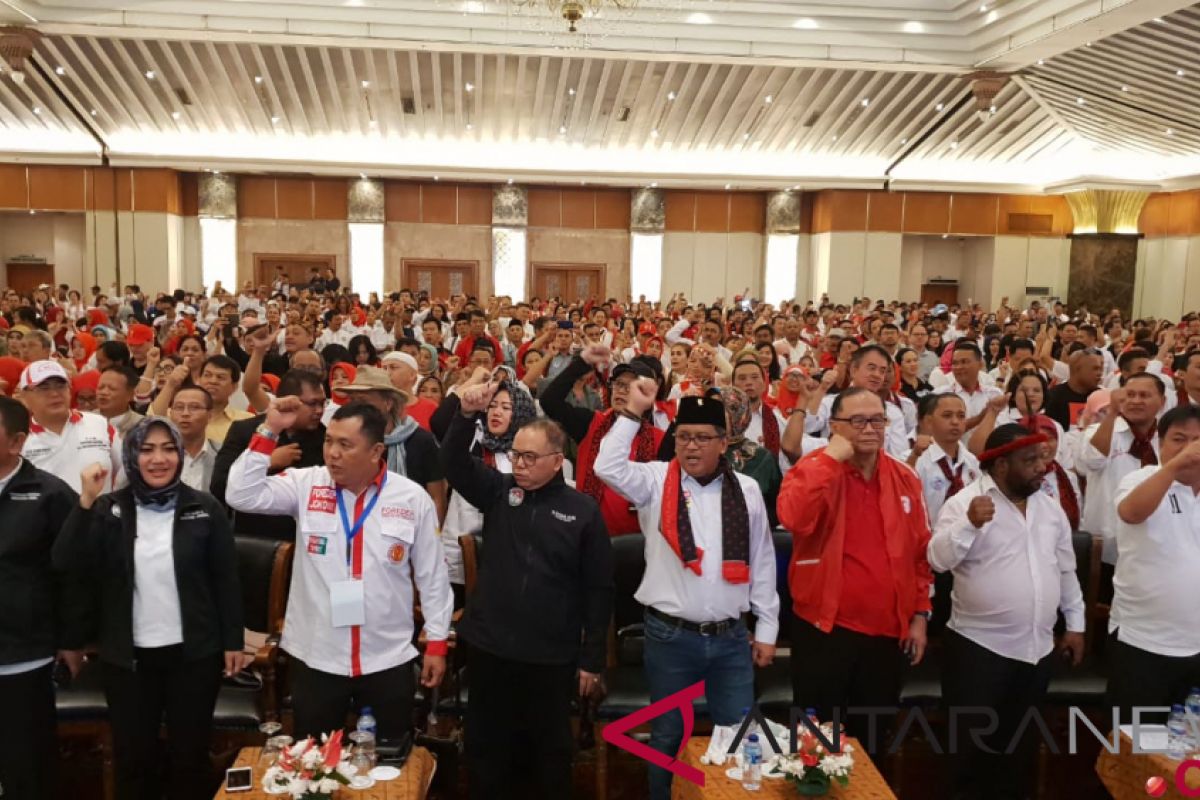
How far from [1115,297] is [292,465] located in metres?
21.3

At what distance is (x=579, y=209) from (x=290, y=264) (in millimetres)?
6359

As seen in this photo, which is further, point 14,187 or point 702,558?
point 14,187

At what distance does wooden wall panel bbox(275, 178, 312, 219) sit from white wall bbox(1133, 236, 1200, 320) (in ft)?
59.6

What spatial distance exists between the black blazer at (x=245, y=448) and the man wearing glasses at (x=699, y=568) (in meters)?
1.30

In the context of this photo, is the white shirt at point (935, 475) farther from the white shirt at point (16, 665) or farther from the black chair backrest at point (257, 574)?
the white shirt at point (16, 665)

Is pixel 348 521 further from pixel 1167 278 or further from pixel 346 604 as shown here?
pixel 1167 278

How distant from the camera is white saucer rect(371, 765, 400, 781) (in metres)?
2.68

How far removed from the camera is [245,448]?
3631mm

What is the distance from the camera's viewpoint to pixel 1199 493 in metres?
3.26

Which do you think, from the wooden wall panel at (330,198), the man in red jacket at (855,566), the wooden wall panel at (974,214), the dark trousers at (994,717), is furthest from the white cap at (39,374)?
the wooden wall panel at (974,214)

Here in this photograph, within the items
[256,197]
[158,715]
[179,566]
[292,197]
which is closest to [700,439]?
[179,566]

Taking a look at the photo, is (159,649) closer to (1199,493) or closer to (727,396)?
(727,396)

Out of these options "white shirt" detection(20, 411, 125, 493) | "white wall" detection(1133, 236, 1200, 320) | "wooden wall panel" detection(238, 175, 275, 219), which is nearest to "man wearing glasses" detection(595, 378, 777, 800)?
"white shirt" detection(20, 411, 125, 493)
